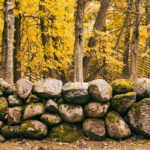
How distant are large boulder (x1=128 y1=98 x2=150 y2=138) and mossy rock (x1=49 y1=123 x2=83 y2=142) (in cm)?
126

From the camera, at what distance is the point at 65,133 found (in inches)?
172

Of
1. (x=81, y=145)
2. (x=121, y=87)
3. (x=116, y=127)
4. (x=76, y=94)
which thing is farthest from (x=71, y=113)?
(x=121, y=87)

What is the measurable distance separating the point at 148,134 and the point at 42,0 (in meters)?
5.87

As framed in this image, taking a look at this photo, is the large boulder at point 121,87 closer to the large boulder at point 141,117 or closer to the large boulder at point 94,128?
the large boulder at point 141,117

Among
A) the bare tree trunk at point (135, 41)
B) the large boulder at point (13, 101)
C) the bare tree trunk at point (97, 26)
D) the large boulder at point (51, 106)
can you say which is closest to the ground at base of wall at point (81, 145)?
the large boulder at point (51, 106)

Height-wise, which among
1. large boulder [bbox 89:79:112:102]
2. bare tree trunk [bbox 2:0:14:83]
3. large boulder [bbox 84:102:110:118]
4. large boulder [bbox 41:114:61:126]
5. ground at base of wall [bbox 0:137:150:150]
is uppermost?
bare tree trunk [bbox 2:0:14:83]

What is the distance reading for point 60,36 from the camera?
24.9ft

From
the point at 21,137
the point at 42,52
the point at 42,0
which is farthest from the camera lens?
the point at 42,52

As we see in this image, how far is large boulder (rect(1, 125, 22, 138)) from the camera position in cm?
416

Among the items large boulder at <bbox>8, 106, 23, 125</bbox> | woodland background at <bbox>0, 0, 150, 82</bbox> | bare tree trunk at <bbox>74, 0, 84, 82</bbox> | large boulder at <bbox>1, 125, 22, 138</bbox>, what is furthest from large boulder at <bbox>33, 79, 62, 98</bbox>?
woodland background at <bbox>0, 0, 150, 82</bbox>

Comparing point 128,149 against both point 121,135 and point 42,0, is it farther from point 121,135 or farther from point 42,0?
point 42,0

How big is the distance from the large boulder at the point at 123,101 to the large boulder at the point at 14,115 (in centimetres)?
219

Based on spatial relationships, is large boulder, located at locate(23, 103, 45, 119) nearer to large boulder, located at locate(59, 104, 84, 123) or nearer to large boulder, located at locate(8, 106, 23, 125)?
large boulder, located at locate(8, 106, 23, 125)

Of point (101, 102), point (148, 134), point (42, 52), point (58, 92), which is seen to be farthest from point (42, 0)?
point (148, 134)
